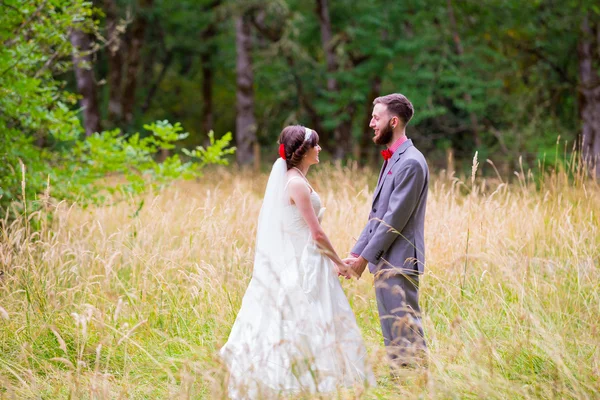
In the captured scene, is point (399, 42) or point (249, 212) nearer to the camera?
point (249, 212)

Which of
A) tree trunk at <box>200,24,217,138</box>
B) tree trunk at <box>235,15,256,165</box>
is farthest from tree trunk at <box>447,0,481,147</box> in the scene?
tree trunk at <box>200,24,217,138</box>

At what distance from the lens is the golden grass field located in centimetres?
343

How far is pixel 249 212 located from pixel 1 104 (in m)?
2.81

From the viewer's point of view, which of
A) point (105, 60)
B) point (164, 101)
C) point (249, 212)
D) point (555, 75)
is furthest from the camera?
point (164, 101)

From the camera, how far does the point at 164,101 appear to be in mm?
32625

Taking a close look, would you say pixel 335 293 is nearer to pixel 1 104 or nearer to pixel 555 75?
pixel 1 104

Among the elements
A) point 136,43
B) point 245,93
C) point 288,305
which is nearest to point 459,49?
point 245,93

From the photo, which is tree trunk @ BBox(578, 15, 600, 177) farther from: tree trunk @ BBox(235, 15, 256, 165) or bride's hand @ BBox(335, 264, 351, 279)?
bride's hand @ BBox(335, 264, 351, 279)

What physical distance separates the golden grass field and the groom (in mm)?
201

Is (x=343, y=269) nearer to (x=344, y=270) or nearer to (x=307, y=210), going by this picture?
(x=344, y=270)

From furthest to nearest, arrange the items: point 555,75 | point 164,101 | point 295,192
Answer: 1. point 164,101
2. point 555,75
3. point 295,192

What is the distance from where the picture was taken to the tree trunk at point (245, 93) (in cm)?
1831

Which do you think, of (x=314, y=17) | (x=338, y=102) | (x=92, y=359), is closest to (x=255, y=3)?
(x=314, y=17)

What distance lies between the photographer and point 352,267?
13.4ft
